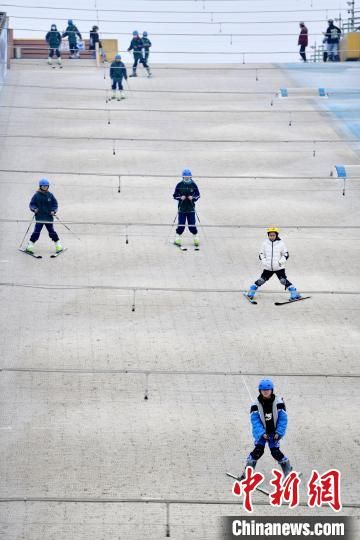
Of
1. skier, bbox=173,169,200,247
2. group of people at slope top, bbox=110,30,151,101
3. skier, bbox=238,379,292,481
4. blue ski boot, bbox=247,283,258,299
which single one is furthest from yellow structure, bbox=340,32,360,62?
skier, bbox=238,379,292,481

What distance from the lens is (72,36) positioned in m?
40.8

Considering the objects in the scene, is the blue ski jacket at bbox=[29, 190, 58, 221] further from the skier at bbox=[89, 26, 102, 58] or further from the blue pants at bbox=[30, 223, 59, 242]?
the skier at bbox=[89, 26, 102, 58]

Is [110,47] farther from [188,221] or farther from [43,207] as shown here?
[43,207]

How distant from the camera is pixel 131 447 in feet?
45.6

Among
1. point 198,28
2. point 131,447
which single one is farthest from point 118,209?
point 198,28

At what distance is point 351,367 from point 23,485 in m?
5.64

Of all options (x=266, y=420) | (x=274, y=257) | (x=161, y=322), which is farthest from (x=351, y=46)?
(x=266, y=420)

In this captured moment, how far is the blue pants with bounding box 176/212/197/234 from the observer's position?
21328 millimetres

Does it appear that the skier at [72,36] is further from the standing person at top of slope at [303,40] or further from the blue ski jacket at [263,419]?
the blue ski jacket at [263,419]

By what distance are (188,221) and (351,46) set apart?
2310 centimetres

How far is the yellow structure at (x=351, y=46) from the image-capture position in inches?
1656

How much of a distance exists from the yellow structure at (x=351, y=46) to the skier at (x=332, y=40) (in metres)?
0.30

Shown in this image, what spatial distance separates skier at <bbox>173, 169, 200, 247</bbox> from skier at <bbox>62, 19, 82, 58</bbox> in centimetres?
2071

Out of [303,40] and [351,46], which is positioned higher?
[303,40]
